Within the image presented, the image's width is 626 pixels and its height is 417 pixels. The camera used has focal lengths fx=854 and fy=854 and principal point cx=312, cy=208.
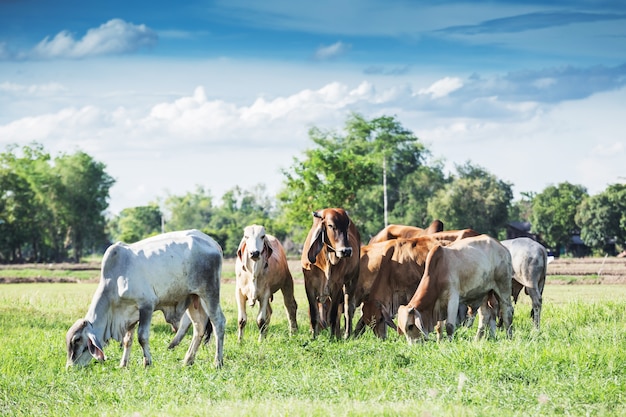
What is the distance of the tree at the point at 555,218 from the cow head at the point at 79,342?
76223 millimetres

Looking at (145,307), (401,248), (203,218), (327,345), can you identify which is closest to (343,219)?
(401,248)

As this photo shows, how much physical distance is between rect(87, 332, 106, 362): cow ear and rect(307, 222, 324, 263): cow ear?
4595mm

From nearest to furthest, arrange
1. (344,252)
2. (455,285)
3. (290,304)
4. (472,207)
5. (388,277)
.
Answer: (455,285) → (344,252) → (388,277) → (290,304) → (472,207)

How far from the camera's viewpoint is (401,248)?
15.3 m

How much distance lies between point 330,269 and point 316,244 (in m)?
0.49

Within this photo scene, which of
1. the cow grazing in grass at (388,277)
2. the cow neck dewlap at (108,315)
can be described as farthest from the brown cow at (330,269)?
the cow neck dewlap at (108,315)

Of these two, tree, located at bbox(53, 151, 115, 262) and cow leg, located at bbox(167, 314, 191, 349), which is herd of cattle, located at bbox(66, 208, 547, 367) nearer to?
cow leg, located at bbox(167, 314, 191, 349)

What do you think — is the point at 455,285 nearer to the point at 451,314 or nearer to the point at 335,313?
the point at 451,314

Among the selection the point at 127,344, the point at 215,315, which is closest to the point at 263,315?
the point at 215,315

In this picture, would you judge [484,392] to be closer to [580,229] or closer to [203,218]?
[580,229]

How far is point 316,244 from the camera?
1470 centimetres

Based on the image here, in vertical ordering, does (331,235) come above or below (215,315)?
above

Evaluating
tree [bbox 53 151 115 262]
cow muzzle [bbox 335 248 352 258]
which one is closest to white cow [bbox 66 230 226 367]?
cow muzzle [bbox 335 248 352 258]

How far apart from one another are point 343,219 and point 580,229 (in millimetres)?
75236
